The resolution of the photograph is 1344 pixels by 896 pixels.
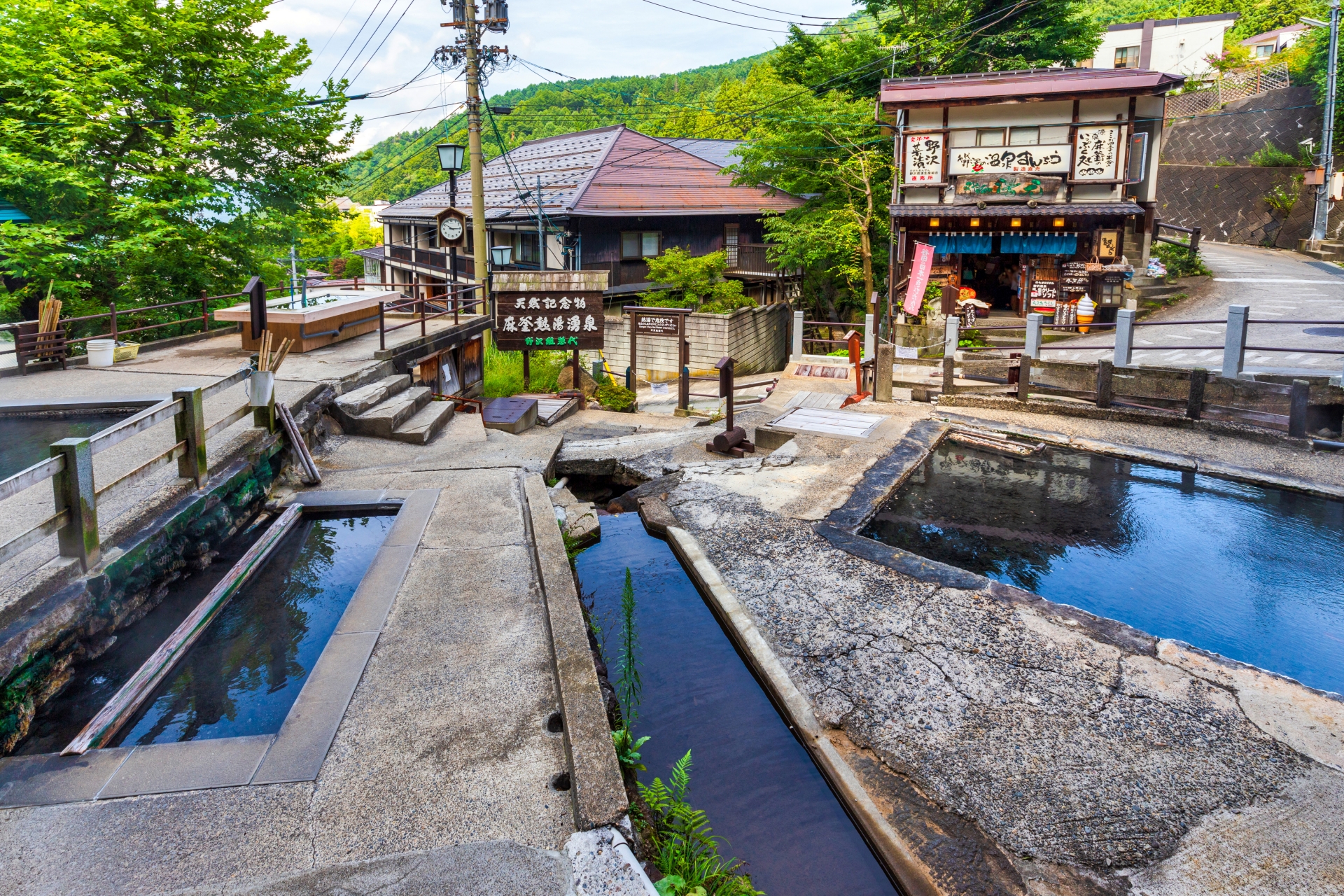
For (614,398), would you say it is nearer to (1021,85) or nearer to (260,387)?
(260,387)

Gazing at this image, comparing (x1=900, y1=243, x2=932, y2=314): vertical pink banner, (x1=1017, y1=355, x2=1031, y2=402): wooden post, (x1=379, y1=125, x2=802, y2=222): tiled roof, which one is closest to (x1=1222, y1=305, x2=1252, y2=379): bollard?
(x1=1017, y1=355, x2=1031, y2=402): wooden post

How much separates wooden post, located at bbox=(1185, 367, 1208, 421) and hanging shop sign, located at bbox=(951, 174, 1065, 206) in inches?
521

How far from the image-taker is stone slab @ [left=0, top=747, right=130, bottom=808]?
4453 millimetres

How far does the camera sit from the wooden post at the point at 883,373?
52.8ft

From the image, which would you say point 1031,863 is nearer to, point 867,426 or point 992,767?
point 992,767

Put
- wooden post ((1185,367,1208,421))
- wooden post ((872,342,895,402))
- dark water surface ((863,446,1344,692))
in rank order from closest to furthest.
→ dark water surface ((863,446,1344,692))
wooden post ((1185,367,1208,421))
wooden post ((872,342,895,402))

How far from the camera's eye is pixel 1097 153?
24672 mm

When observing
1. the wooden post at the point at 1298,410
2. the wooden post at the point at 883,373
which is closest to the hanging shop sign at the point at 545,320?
the wooden post at the point at 883,373

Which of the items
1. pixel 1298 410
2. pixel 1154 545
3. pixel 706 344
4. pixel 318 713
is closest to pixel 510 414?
pixel 318 713

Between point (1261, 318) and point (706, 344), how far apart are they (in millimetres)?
15923

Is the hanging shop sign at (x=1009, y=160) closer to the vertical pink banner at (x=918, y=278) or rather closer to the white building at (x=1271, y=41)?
the vertical pink banner at (x=918, y=278)

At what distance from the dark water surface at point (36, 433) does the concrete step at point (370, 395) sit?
110 inches

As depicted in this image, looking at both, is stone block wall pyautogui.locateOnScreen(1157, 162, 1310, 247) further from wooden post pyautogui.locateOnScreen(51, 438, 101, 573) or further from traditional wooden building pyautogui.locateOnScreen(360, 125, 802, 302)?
wooden post pyautogui.locateOnScreen(51, 438, 101, 573)

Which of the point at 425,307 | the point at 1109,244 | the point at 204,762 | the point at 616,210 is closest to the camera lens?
the point at 204,762
